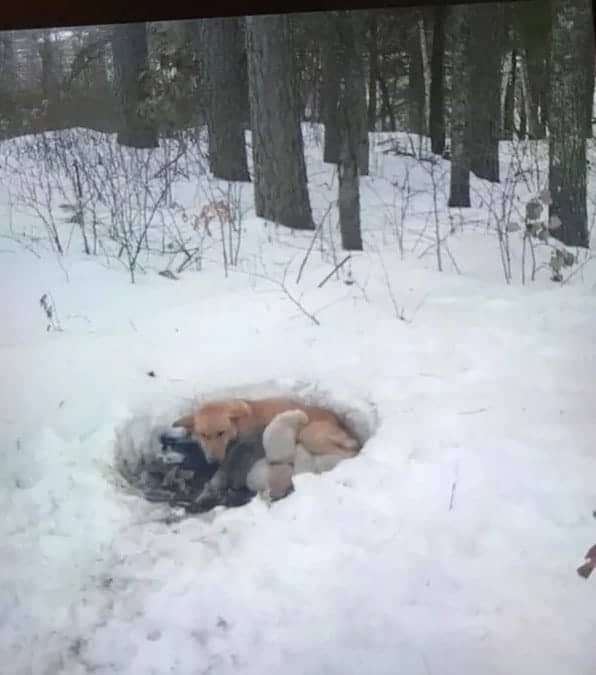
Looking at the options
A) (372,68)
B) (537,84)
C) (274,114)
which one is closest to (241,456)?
(274,114)

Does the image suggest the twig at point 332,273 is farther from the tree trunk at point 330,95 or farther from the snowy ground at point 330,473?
the tree trunk at point 330,95

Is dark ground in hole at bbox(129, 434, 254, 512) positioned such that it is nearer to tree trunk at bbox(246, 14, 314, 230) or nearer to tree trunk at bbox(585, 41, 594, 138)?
tree trunk at bbox(246, 14, 314, 230)

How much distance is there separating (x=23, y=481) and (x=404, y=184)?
79 cm

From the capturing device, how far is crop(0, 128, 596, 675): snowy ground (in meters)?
1.44

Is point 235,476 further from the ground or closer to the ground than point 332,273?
closer to the ground

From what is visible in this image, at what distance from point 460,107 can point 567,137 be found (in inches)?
7.3

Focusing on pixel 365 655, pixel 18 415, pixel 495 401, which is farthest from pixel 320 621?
pixel 18 415

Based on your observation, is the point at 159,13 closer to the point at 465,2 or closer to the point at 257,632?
the point at 465,2

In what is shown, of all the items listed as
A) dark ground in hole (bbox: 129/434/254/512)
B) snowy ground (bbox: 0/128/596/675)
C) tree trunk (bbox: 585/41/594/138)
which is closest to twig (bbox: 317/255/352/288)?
snowy ground (bbox: 0/128/596/675)

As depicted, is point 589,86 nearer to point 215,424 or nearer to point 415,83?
point 415,83

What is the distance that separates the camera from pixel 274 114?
161cm

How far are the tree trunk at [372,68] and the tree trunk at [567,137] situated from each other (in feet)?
0.96

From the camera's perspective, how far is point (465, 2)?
1604 millimetres

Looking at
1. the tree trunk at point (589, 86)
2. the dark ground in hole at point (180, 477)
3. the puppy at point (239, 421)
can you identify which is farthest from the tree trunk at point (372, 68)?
the dark ground in hole at point (180, 477)
